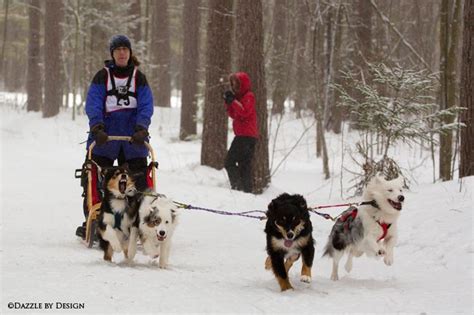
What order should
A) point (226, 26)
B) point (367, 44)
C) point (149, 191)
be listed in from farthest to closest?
point (367, 44) → point (226, 26) → point (149, 191)

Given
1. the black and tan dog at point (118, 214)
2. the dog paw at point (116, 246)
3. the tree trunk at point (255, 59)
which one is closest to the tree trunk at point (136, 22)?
the tree trunk at point (255, 59)

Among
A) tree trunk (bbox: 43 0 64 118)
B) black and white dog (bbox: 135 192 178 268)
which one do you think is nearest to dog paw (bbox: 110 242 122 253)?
black and white dog (bbox: 135 192 178 268)

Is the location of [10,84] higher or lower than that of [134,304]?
higher

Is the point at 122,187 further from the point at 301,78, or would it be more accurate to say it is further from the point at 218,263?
the point at 301,78

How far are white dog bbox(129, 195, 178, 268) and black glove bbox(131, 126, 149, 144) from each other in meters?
0.88

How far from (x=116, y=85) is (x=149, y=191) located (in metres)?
1.44

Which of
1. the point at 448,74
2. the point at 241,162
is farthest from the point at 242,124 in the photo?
the point at 448,74

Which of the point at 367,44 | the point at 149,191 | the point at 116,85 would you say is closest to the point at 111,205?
the point at 149,191

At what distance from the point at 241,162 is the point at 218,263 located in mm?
4510

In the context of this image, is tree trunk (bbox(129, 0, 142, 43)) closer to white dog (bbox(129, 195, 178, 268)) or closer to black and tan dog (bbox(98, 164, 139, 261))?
black and tan dog (bbox(98, 164, 139, 261))

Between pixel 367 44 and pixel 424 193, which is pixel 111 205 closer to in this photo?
pixel 424 193

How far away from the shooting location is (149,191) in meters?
6.18

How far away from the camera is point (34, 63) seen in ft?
90.5

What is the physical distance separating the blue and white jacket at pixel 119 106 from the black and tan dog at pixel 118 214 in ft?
3.24
